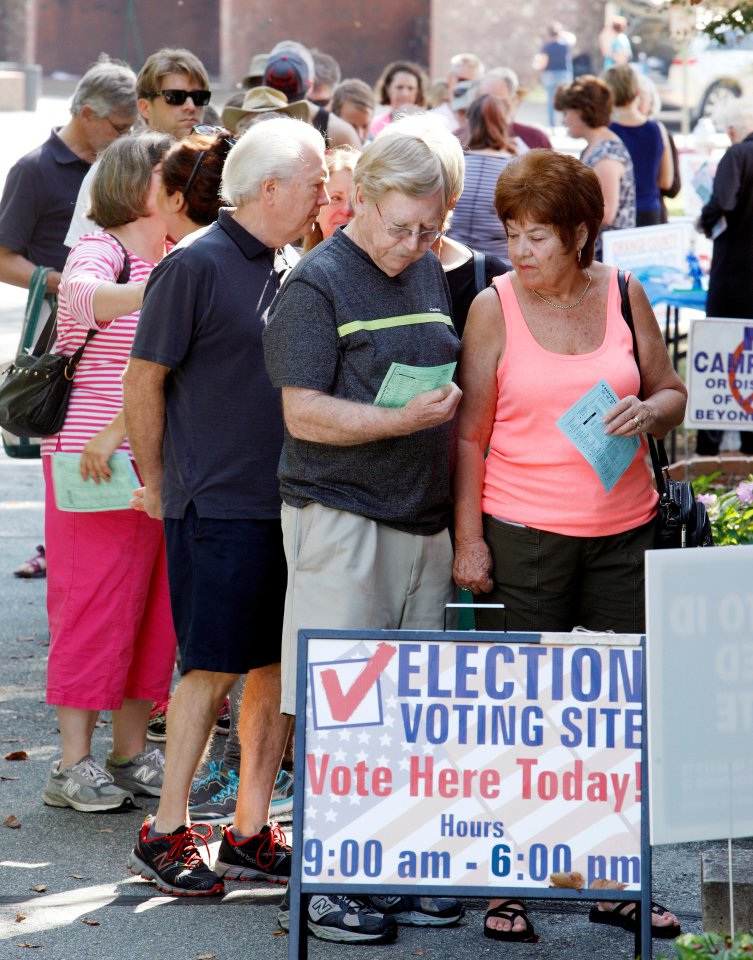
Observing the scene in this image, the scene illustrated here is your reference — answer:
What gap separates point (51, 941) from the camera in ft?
12.0

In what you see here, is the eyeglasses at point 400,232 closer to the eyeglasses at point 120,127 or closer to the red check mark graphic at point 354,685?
the red check mark graphic at point 354,685

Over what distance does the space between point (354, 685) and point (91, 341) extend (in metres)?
1.87

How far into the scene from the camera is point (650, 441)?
12.4 ft

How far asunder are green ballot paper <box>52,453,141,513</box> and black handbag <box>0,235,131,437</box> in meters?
0.12

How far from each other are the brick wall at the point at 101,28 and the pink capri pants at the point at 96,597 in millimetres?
35329

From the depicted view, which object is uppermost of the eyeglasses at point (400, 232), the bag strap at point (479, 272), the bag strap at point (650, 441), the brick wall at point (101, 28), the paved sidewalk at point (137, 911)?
the brick wall at point (101, 28)

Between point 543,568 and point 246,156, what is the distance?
1268 mm

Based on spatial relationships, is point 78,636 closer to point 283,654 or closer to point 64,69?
point 283,654

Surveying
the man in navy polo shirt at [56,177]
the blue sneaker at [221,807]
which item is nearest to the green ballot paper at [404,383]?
the blue sneaker at [221,807]

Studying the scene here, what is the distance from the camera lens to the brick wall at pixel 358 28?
1454 inches

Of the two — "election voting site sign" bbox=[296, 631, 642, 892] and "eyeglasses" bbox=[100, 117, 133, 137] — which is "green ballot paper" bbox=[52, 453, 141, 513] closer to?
"election voting site sign" bbox=[296, 631, 642, 892]

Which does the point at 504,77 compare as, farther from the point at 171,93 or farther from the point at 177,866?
the point at 177,866

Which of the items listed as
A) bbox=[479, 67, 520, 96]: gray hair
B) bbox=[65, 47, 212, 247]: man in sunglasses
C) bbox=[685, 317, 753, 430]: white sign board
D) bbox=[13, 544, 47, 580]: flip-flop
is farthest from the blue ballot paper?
bbox=[479, 67, 520, 96]: gray hair

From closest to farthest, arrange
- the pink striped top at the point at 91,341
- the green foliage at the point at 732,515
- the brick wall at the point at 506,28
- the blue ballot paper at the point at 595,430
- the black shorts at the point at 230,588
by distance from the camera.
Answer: the blue ballot paper at the point at 595,430 < the black shorts at the point at 230,588 < the pink striped top at the point at 91,341 < the green foliage at the point at 732,515 < the brick wall at the point at 506,28
